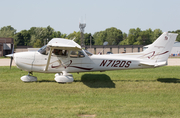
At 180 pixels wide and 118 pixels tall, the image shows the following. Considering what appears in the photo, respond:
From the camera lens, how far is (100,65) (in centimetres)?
1042

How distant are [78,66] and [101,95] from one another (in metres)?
2.99

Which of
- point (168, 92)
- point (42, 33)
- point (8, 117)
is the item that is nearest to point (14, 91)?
point (8, 117)

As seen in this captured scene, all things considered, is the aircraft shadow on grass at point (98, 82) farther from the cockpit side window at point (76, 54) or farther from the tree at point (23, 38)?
the tree at point (23, 38)

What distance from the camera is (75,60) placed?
401 inches

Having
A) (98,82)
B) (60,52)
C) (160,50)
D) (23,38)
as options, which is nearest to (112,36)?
(23,38)

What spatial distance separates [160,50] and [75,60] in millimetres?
4457

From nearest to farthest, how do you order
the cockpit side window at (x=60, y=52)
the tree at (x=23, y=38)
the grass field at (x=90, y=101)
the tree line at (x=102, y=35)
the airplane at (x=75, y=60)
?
the grass field at (x=90, y=101) < the airplane at (x=75, y=60) < the cockpit side window at (x=60, y=52) < the tree line at (x=102, y=35) < the tree at (x=23, y=38)

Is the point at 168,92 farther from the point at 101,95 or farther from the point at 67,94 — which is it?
the point at 67,94

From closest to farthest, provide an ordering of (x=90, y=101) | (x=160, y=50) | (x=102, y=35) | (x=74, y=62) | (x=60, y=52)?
(x=90, y=101)
(x=60, y=52)
(x=74, y=62)
(x=160, y=50)
(x=102, y=35)

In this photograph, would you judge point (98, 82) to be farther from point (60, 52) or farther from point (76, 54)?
point (60, 52)

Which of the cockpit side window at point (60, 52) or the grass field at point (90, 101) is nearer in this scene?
the grass field at point (90, 101)

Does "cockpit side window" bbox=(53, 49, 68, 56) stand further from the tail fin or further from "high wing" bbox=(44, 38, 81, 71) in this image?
the tail fin

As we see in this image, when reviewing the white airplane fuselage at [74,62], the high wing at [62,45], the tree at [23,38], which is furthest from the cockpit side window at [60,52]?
the tree at [23,38]

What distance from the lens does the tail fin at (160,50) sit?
412 inches
